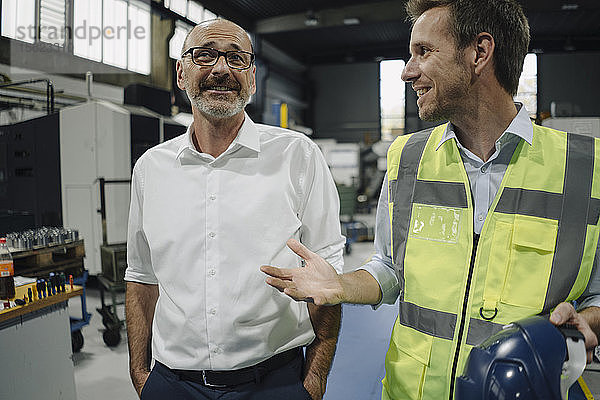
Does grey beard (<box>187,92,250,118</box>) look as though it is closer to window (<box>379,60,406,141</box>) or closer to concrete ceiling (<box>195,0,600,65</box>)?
concrete ceiling (<box>195,0,600,65</box>)

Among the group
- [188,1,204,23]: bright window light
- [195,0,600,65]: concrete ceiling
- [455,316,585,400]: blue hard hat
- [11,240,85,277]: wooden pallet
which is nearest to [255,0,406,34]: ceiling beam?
[195,0,600,65]: concrete ceiling

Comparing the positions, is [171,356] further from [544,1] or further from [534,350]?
[544,1]

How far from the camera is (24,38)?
6543 millimetres

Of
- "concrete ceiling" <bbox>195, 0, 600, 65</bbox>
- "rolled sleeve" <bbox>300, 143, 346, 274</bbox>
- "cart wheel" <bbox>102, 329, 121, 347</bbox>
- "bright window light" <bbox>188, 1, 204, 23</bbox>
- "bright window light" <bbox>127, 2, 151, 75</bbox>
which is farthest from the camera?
"concrete ceiling" <bbox>195, 0, 600, 65</bbox>

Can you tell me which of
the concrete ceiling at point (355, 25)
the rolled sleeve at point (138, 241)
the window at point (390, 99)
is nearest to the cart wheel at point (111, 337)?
the rolled sleeve at point (138, 241)

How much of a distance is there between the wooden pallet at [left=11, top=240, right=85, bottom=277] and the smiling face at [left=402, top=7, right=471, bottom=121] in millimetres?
3348

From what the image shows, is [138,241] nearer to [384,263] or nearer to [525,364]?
[384,263]

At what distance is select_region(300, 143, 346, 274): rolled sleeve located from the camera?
4.80 ft

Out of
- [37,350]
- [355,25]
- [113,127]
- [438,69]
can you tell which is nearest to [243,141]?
[438,69]

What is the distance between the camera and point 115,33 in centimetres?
829

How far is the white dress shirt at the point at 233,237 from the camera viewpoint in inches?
53.7

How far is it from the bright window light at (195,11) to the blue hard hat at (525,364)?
10.4m

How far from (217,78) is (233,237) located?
49 centimetres

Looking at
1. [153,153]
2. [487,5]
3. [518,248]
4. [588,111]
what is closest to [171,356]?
[153,153]
